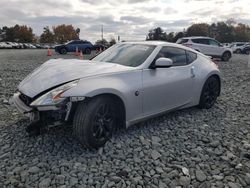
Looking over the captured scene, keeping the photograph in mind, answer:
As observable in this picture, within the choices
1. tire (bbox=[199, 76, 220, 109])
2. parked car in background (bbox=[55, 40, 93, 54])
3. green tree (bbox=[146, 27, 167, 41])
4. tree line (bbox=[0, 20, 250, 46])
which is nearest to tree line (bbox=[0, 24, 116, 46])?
tree line (bbox=[0, 20, 250, 46])

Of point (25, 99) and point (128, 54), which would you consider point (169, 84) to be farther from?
point (25, 99)

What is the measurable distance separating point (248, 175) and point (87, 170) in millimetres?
1863

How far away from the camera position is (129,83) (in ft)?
13.1

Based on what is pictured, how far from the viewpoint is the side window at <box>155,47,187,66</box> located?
4.82 m

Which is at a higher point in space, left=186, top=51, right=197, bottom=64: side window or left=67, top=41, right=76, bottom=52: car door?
left=67, top=41, right=76, bottom=52: car door

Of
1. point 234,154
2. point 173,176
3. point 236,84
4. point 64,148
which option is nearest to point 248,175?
point 234,154

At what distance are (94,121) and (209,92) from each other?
3.08 m

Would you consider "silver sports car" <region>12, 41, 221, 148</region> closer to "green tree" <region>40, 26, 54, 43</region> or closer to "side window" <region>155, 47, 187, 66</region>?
"side window" <region>155, 47, 187, 66</region>

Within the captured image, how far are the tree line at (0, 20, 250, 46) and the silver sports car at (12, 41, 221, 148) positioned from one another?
137ft

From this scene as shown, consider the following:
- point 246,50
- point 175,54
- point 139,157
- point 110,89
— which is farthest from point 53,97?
point 246,50

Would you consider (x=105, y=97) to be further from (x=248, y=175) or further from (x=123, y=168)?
(x=248, y=175)

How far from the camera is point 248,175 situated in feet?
10.7

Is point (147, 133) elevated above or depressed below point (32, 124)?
below

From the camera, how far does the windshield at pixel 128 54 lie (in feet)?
14.6
